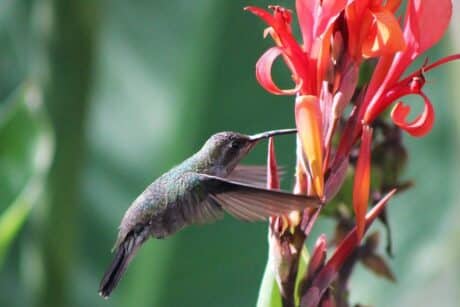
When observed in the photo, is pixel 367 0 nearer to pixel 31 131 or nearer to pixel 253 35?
pixel 31 131

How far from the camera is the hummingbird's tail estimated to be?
1.00m

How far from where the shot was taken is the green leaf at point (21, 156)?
1.53 meters

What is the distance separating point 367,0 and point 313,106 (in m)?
0.11

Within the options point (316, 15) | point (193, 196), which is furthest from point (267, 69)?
point (193, 196)

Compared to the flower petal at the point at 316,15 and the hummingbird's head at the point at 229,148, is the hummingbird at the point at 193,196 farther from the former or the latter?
the flower petal at the point at 316,15

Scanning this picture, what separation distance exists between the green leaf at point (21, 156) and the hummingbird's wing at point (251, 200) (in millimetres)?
581

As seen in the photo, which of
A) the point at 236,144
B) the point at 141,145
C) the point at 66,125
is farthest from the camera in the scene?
the point at 141,145

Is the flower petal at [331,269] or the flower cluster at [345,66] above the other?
the flower cluster at [345,66]

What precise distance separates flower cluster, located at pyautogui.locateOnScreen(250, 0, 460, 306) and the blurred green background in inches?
26.7

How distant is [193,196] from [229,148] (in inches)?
2.5

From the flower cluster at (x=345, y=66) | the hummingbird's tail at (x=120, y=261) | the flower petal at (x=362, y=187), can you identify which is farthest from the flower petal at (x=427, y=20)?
the hummingbird's tail at (x=120, y=261)

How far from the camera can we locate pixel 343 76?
2.95 feet

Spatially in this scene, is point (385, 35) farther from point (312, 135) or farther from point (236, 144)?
point (236, 144)

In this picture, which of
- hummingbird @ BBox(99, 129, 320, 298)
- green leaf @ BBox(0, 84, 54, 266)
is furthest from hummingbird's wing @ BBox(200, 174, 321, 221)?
green leaf @ BBox(0, 84, 54, 266)
